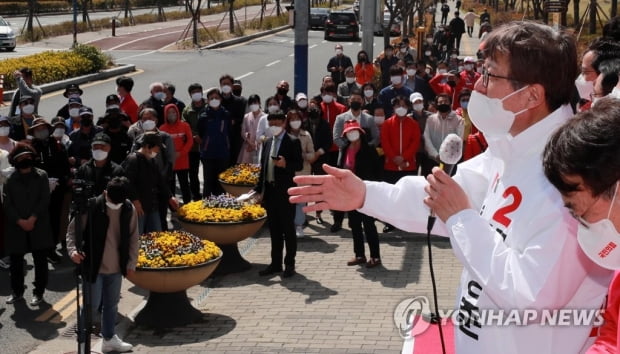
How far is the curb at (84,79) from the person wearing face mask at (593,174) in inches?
933

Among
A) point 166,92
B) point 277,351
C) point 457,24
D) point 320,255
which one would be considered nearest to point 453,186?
point 277,351

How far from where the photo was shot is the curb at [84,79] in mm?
27430

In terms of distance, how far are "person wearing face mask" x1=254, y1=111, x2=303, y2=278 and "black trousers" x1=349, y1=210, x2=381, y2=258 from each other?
2.60ft

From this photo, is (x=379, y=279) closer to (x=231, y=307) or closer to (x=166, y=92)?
(x=231, y=307)

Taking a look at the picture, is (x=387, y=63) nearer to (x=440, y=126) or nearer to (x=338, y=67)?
(x=338, y=67)

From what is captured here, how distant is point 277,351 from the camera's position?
8.98 meters

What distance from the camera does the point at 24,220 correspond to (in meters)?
10.5

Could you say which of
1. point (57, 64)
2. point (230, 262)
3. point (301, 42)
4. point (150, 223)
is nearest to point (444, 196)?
point (150, 223)

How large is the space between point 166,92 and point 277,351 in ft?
22.5

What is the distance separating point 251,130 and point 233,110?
823mm

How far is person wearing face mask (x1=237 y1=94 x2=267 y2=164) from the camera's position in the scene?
14.8m

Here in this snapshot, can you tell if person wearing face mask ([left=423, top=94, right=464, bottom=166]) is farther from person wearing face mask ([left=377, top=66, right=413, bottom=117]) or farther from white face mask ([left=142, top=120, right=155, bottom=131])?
white face mask ([left=142, top=120, right=155, bottom=131])

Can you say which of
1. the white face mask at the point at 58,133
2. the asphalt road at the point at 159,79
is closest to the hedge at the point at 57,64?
the asphalt road at the point at 159,79

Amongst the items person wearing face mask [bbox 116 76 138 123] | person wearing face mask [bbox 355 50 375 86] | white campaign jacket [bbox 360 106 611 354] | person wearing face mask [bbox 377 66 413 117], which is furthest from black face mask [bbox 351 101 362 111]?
white campaign jacket [bbox 360 106 611 354]
